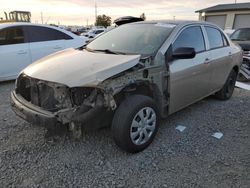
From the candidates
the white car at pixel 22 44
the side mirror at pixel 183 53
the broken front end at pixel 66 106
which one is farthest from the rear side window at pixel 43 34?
the side mirror at pixel 183 53

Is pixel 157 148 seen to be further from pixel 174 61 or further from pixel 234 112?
pixel 234 112

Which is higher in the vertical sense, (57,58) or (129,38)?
(129,38)

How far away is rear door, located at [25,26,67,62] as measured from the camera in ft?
20.9

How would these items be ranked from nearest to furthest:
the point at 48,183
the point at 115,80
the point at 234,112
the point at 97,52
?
1. the point at 48,183
2. the point at 115,80
3. the point at 97,52
4. the point at 234,112

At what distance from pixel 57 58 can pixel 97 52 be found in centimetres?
56

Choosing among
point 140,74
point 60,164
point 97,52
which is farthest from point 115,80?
point 60,164

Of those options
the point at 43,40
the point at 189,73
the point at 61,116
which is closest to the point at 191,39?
the point at 189,73

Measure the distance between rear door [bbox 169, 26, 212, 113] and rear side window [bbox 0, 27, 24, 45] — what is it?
4299 millimetres

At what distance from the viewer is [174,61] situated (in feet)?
11.3

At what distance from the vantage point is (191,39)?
3.92 m

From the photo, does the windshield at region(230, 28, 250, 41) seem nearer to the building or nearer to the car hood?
the car hood

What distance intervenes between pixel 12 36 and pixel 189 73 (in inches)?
179

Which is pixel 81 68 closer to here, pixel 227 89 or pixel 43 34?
pixel 227 89

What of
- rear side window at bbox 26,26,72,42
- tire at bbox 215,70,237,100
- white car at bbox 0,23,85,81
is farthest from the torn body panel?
rear side window at bbox 26,26,72,42
